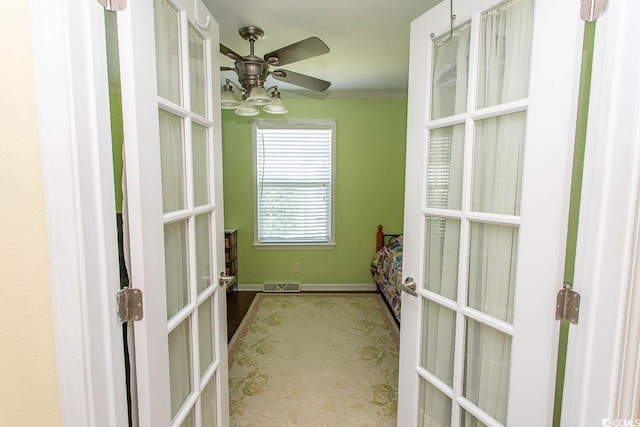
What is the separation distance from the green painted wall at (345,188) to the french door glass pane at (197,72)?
266 centimetres

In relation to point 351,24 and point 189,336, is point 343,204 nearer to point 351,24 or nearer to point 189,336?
point 351,24

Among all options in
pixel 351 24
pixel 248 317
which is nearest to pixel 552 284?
pixel 351 24

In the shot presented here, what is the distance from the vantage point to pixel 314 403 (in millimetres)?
1953

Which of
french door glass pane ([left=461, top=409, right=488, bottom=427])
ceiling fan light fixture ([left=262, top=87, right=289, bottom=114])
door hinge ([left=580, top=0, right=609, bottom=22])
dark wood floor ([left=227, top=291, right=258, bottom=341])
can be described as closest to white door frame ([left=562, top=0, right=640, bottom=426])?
door hinge ([left=580, top=0, right=609, bottom=22])

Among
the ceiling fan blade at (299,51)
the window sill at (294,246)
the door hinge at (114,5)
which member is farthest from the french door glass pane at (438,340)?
the window sill at (294,246)

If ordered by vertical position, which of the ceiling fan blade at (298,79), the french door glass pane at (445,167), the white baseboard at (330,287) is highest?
the ceiling fan blade at (298,79)

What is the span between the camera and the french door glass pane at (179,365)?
1060 millimetres

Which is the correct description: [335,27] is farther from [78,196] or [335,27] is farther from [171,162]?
[78,196]

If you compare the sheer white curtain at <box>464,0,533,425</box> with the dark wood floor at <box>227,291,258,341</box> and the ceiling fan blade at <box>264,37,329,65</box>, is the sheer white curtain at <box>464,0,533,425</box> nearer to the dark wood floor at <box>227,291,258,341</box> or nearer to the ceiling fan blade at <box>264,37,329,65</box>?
the ceiling fan blade at <box>264,37,329,65</box>

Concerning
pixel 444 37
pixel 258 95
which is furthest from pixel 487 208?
pixel 258 95

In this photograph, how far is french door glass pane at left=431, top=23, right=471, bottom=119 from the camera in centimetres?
116

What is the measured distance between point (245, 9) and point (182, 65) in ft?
3.56

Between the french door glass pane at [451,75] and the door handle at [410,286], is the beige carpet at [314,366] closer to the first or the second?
the door handle at [410,286]

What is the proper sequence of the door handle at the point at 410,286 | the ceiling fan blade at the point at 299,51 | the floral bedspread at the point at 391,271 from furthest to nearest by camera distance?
the floral bedspread at the point at 391,271 < the ceiling fan blade at the point at 299,51 < the door handle at the point at 410,286
